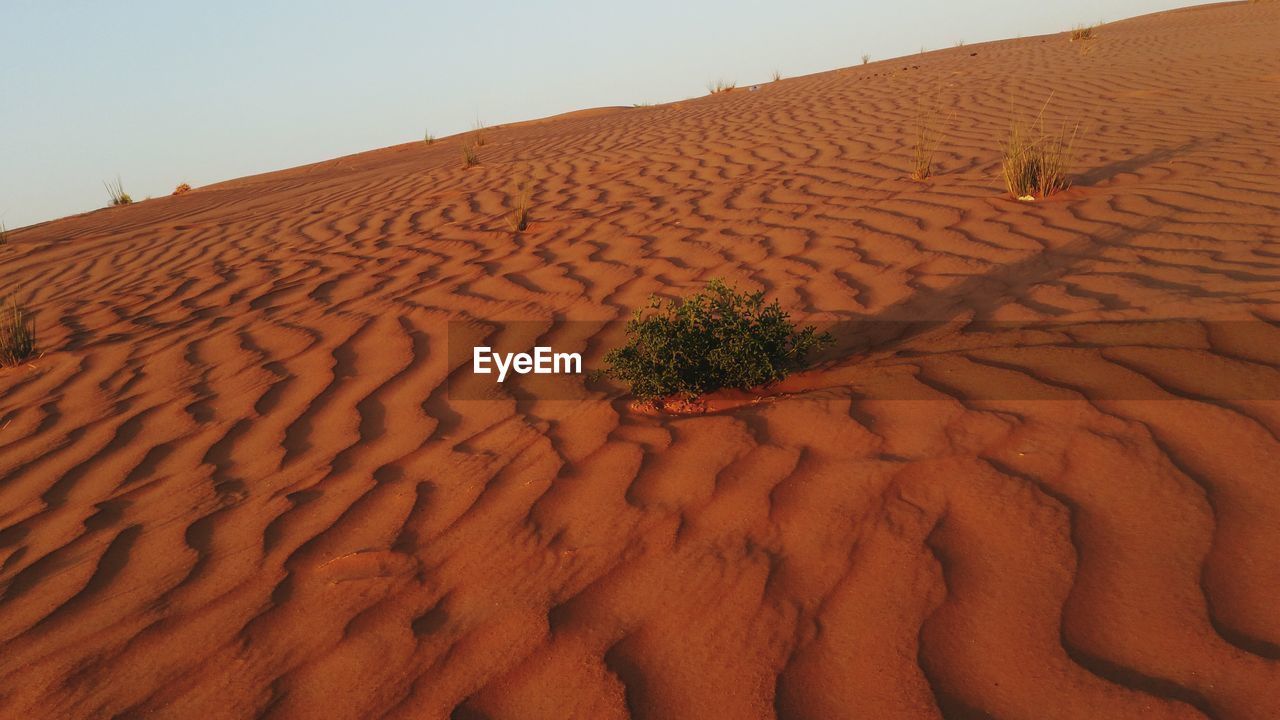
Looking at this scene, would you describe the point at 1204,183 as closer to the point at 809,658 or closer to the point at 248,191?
the point at 809,658

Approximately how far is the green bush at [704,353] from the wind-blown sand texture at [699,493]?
4.6 inches

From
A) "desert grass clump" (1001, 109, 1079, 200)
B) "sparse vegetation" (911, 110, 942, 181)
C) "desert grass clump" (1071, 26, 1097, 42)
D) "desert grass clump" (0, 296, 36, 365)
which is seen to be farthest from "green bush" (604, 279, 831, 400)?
"desert grass clump" (1071, 26, 1097, 42)

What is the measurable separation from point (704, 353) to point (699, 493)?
786mm

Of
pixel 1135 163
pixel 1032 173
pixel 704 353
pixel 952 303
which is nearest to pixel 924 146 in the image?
pixel 1135 163

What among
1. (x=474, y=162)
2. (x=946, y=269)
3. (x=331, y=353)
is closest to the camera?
(x=331, y=353)

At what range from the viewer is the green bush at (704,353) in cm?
300

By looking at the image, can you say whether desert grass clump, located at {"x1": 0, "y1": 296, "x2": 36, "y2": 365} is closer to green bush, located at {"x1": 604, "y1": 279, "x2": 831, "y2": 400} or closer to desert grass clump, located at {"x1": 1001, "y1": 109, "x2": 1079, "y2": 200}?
green bush, located at {"x1": 604, "y1": 279, "x2": 831, "y2": 400}

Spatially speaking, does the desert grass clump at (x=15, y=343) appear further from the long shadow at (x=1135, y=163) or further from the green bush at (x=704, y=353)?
the long shadow at (x=1135, y=163)

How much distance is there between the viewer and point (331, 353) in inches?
154

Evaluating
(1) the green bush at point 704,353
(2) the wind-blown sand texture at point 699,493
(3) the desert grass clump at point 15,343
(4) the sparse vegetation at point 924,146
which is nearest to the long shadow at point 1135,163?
(2) the wind-blown sand texture at point 699,493

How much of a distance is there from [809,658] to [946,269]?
284cm

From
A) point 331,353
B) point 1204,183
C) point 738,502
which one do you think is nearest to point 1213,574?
point 738,502

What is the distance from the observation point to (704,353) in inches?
121

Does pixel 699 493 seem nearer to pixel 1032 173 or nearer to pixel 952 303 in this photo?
pixel 952 303
